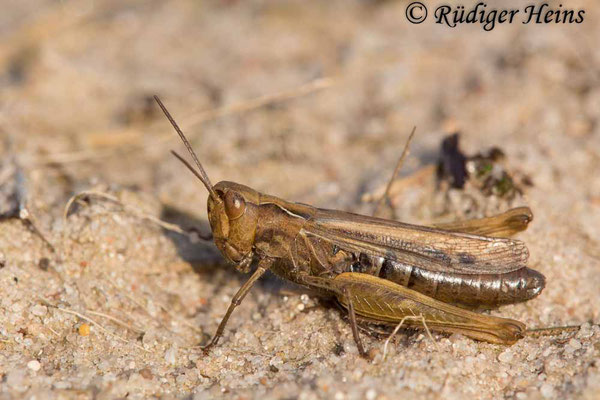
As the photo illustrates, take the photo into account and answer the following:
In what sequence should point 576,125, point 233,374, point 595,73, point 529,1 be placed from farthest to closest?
point 529,1
point 595,73
point 576,125
point 233,374

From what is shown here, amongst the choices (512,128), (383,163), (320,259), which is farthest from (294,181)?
(512,128)

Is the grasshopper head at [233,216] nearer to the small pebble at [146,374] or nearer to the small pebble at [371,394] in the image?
the small pebble at [146,374]

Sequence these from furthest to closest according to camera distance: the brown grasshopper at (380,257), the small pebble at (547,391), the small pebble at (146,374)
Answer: the brown grasshopper at (380,257), the small pebble at (146,374), the small pebble at (547,391)

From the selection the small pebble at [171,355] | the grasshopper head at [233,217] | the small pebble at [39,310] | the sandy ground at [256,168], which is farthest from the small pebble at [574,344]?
the small pebble at [39,310]

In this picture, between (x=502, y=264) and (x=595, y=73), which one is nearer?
(x=502, y=264)

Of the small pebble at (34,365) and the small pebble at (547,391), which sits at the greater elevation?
the small pebble at (547,391)

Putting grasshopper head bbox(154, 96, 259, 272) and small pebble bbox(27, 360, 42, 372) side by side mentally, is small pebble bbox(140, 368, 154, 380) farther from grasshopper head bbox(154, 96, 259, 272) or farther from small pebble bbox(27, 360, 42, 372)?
grasshopper head bbox(154, 96, 259, 272)

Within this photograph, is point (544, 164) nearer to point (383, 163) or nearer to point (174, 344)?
point (383, 163)

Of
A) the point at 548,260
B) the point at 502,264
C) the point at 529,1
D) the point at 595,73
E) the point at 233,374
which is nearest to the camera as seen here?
the point at 233,374
